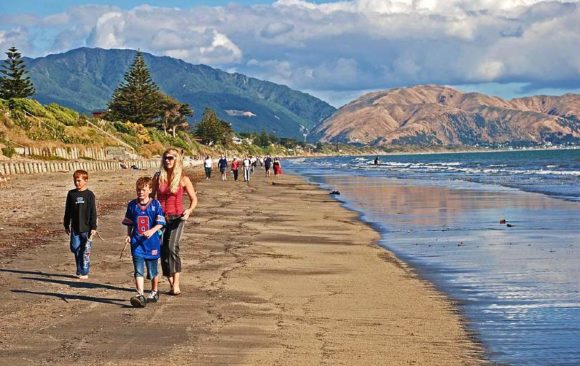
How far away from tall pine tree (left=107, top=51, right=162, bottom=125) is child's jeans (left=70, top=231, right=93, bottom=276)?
83374mm

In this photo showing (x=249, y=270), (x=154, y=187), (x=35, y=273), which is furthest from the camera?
(x=249, y=270)

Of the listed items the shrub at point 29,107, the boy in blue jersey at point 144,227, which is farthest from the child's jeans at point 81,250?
the shrub at point 29,107

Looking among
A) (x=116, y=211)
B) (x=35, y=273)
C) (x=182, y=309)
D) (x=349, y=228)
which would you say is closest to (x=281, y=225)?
(x=349, y=228)

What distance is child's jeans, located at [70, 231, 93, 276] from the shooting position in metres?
11.2

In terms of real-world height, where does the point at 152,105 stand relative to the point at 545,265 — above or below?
above

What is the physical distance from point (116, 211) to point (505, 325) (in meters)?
14.4

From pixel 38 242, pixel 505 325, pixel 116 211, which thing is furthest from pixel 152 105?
pixel 505 325

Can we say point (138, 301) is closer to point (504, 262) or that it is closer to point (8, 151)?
point (504, 262)

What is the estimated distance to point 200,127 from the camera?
486ft

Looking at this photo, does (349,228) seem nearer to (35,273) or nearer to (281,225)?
(281,225)

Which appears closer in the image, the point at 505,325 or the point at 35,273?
the point at 505,325

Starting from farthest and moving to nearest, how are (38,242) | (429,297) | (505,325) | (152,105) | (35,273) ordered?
(152,105) → (38,242) → (35,273) → (429,297) → (505,325)

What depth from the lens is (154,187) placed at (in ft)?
33.2

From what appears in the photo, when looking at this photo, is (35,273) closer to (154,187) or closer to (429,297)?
(154,187)
